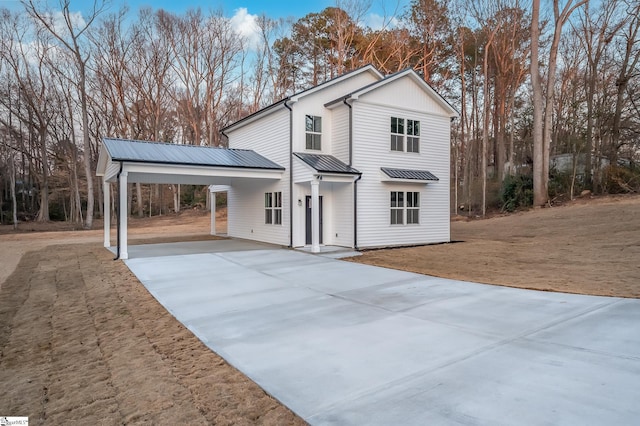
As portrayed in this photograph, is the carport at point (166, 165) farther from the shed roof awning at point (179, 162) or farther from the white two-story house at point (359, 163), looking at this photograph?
the white two-story house at point (359, 163)

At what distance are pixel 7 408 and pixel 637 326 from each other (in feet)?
21.9

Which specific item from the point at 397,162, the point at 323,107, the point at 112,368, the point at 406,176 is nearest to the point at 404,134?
the point at 397,162

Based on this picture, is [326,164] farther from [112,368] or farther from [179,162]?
[112,368]

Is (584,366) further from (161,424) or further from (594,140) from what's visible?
(594,140)

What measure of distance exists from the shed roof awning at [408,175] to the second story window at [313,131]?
2.57m

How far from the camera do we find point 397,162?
14.5m

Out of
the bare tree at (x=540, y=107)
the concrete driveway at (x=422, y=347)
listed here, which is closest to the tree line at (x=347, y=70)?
the bare tree at (x=540, y=107)

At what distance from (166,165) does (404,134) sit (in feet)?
27.7

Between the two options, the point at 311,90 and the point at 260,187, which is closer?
the point at 311,90

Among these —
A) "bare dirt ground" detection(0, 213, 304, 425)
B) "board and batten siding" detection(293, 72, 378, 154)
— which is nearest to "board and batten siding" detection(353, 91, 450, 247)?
"board and batten siding" detection(293, 72, 378, 154)

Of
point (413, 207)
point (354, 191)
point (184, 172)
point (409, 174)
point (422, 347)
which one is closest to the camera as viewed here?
point (422, 347)

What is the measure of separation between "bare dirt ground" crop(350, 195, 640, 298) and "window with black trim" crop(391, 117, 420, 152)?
3817mm

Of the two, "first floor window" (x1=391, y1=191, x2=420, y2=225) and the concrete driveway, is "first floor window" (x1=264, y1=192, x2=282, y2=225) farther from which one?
the concrete driveway

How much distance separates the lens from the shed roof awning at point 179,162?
11.5 meters
